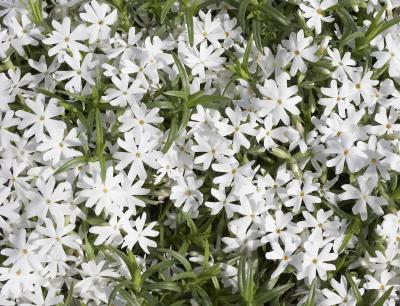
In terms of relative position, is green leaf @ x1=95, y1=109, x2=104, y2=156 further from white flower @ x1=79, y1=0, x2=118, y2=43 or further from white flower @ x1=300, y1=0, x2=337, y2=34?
white flower @ x1=300, y1=0, x2=337, y2=34

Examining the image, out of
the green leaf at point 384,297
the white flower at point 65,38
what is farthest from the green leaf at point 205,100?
the green leaf at point 384,297

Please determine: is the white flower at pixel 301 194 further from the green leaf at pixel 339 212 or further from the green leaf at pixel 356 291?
the green leaf at pixel 356 291

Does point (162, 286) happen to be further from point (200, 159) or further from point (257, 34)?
point (257, 34)

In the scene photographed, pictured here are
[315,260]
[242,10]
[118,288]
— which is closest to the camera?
[118,288]

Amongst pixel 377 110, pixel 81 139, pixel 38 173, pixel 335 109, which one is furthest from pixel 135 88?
pixel 377 110

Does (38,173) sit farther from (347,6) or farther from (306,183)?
(347,6)

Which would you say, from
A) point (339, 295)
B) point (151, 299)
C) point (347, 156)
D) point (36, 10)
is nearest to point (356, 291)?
point (339, 295)

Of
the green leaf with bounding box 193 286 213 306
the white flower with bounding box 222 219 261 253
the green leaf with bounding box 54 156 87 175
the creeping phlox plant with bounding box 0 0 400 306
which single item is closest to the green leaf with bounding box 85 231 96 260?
the creeping phlox plant with bounding box 0 0 400 306
